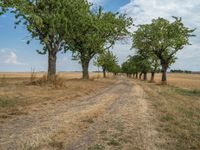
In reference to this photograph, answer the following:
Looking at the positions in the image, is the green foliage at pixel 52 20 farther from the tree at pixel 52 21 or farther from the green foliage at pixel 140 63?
the green foliage at pixel 140 63

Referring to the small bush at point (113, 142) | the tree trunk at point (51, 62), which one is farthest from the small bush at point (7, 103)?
the tree trunk at point (51, 62)

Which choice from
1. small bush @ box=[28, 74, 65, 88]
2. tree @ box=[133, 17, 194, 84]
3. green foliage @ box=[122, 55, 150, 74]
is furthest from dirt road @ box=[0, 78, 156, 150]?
green foliage @ box=[122, 55, 150, 74]

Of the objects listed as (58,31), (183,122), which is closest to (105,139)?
(183,122)

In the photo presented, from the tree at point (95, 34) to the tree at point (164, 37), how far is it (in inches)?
150

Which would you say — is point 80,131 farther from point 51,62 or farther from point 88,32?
point 88,32

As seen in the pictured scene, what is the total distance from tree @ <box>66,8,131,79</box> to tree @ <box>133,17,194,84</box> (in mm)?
3820

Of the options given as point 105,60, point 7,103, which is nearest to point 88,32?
point 7,103

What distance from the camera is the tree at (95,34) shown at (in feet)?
150

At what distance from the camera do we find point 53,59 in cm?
3491

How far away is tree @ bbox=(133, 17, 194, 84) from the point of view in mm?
51906

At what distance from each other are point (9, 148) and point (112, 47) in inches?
1849

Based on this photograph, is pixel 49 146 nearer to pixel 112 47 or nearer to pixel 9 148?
pixel 9 148

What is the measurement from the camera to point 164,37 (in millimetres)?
52969

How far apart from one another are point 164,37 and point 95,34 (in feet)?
42.8
